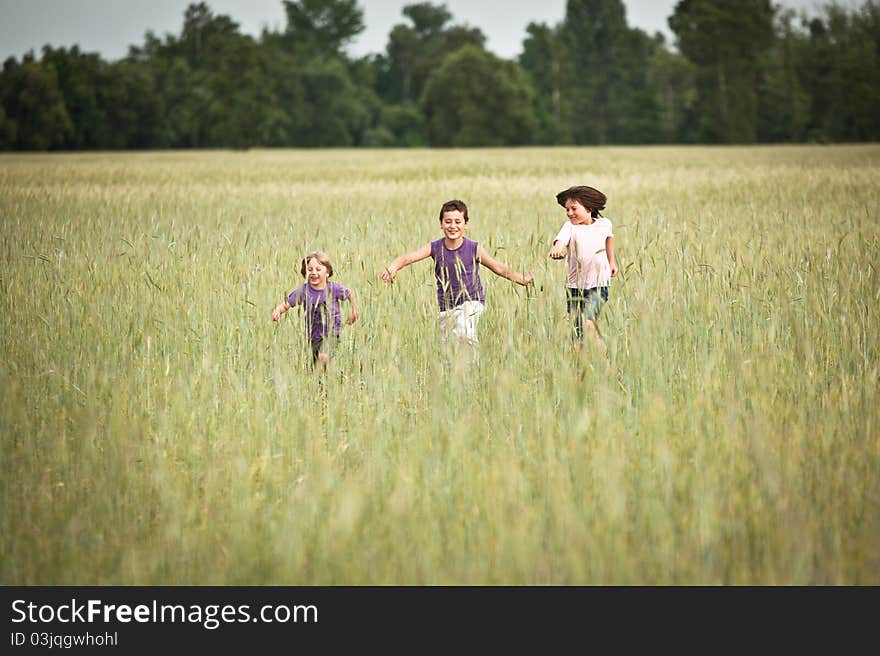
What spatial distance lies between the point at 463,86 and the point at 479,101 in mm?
1667

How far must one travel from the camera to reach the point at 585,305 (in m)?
4.91

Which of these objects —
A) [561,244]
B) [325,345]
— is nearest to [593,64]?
[561,244]

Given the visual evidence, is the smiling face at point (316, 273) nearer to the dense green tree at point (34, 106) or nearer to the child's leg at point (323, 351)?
the child's leg at point (323, 351)

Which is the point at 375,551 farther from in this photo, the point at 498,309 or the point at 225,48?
the point at 225,48

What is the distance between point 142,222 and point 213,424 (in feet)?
21.6

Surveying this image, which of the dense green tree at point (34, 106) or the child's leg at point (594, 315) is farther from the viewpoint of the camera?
the dense green tree at point (34, 106)

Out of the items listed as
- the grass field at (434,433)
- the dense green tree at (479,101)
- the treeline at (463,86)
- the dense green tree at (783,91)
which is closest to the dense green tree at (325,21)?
the treeline at (463,86)

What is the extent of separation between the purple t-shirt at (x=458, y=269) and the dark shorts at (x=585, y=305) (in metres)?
0.49

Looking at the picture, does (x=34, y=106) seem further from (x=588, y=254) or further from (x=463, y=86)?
(x=588, y=254)

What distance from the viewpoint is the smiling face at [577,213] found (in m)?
4.94

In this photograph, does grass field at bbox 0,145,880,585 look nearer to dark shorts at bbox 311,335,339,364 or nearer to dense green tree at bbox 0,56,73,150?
dark shorts at bbox 311,335,339,364

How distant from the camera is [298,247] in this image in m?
7.25
